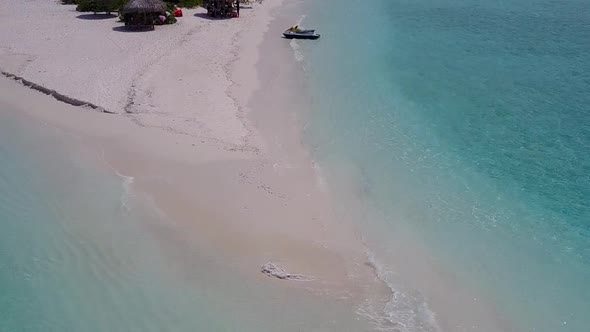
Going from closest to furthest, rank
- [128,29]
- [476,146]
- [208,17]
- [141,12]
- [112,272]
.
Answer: [112,272] < [476,146] < [141,12] < [128,29] < [208,17]

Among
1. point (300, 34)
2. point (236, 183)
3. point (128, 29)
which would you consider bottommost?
point (236, 183)

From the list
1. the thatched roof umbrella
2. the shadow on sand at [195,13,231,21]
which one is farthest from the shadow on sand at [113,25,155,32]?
the shadow on sand at [195,13,231,21]

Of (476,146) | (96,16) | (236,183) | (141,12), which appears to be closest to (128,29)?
(141,12)

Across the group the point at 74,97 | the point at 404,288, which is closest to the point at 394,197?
the point at 404,288

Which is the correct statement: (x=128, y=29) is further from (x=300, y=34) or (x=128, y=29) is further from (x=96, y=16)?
(x=300, y=34)

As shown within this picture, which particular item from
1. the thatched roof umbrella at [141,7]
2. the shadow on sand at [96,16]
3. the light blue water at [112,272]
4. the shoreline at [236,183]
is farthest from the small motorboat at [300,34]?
the light blue water at [112,272]

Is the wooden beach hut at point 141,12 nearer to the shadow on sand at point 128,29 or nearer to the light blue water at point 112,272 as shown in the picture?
the shadow on sand at point 128,29
